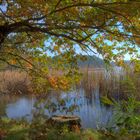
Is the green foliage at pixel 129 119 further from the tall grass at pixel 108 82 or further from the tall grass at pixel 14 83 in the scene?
the tall grass at pixel 14 83

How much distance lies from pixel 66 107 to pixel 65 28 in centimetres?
477

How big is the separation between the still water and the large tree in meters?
1.79

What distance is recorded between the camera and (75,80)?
7.64 m

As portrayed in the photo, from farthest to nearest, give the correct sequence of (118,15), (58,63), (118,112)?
(58,63)
(118,112)
(118,15)

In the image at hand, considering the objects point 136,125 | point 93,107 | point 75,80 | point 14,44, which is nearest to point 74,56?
point 75,80

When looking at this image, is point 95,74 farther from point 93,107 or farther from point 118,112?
point 118,112

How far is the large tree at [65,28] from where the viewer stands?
5.34 meters

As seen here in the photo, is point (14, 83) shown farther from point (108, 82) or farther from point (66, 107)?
point (66, 107)

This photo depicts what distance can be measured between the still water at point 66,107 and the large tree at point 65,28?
1787 millimetres

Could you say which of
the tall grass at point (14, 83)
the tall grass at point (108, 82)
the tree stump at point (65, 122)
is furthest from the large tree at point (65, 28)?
the tall grass at point (14, 83)

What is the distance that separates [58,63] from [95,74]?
6.78 metres

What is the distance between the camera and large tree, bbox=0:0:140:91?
5344 mm

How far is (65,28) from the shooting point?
6.09m

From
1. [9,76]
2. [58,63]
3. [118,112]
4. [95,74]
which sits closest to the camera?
[118,112]
